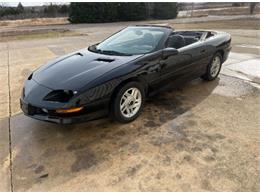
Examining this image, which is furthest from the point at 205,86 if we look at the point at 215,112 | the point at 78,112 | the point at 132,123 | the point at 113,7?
the point at 113,7

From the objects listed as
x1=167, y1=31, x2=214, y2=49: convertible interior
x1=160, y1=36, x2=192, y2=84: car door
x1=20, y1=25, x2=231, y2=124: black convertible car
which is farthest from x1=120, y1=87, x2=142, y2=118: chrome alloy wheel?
x1=167, y1=31, x2=214, y2=49: convertible interior

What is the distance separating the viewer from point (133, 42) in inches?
150

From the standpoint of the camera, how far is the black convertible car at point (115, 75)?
8.69ft

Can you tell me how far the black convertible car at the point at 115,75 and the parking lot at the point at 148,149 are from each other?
0.33 meters

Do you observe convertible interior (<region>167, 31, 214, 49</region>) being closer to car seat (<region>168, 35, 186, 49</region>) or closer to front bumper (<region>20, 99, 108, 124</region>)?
car seat (<region>168, 35, 186, 49</region>)

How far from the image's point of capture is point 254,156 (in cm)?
249

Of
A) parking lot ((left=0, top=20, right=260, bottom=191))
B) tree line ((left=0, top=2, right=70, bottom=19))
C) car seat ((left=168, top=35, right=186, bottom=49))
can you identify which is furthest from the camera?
tree line ((left=0, top=2, right=70, bottom=19))

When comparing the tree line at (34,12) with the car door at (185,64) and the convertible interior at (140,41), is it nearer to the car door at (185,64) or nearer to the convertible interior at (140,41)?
the convertible interior at (140,41)

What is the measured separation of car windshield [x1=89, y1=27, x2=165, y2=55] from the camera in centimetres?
352

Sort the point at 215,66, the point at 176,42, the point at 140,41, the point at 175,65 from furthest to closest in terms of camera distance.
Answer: the point at 215,66
the point at 176,42
the point at 140,41
the point at 175,65

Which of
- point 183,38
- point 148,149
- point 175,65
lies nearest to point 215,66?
point 183,38

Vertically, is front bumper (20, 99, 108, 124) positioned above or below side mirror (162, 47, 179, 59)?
below

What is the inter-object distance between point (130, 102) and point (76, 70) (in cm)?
84

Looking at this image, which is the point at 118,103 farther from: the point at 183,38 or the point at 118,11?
the point at 118,11
